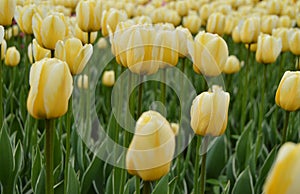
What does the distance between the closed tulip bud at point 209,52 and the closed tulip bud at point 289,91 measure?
20 centimetres

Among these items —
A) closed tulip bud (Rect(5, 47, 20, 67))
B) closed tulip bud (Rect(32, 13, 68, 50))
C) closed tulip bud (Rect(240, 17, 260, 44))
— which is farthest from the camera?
closed tulip bud (Rect(5, 47, 20, 67))

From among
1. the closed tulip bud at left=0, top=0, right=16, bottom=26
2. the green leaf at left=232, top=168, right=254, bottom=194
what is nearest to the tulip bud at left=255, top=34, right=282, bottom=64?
the green leaf at left=232, top=168, right=254, bottom=194

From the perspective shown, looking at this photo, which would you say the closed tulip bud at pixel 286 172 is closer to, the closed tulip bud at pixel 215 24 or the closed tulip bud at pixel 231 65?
the closed tulip bud at pixel 215 24

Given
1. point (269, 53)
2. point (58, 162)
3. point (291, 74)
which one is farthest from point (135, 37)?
point (269, 53)

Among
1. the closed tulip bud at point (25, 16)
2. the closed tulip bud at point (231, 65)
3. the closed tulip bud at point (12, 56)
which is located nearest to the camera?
the closed tulip bud at point (25, 16)

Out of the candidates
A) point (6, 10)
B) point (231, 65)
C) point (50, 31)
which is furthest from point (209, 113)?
point (231, 65)

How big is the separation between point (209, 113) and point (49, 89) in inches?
14.1

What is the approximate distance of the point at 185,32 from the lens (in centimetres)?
160

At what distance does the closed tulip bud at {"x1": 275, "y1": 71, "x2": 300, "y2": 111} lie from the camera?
1.38 meters

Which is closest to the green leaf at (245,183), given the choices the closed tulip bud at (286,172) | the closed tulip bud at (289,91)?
the closed tulip bud at (289,91)

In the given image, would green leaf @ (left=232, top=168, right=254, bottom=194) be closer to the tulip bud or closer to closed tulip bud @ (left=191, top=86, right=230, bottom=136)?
the tulip bud

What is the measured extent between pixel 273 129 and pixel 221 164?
0.49 m

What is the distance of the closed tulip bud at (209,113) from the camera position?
3.64 feet

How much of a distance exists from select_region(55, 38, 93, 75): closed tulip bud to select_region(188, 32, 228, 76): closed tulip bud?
0.32 meters
